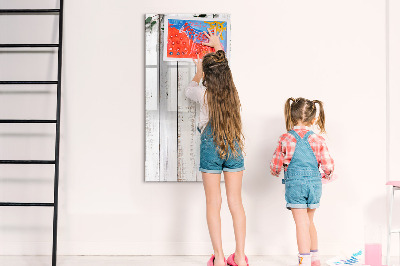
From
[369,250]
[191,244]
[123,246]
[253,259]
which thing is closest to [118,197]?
[123,246]

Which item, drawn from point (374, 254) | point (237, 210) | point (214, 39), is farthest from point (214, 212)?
point (214, 39)

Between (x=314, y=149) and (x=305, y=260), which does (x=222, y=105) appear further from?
(x=305, y=260)

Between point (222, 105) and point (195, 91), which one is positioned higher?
point (195, 91)

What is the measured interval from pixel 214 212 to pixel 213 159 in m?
0.34

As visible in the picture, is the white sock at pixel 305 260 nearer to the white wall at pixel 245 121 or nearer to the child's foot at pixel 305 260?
the child's foot at pixel 305 260

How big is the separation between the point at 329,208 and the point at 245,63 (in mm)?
1206

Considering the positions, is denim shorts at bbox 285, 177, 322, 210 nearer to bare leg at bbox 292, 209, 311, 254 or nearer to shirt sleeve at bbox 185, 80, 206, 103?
bare leg at bbox 292, 209, 311, 254

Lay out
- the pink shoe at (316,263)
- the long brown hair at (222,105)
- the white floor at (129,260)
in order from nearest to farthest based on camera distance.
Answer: the long brown hair at (222,105), the pink shoe at (316,263), the white floor at (129,260)

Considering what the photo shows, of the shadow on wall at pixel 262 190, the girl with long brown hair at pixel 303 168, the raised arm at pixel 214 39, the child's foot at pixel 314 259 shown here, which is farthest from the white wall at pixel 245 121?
the girl with long brown hair at pixel 303 168

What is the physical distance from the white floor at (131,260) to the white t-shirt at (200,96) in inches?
36.5

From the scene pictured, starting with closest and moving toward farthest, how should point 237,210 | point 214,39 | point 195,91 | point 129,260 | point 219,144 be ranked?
point 219,144 < point 237,210 < point 195,91 < point 129,260 < point 214,39

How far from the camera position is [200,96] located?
9.74ft

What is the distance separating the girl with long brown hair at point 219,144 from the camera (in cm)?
280

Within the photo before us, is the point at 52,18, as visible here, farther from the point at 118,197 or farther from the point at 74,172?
the point at 118,197
